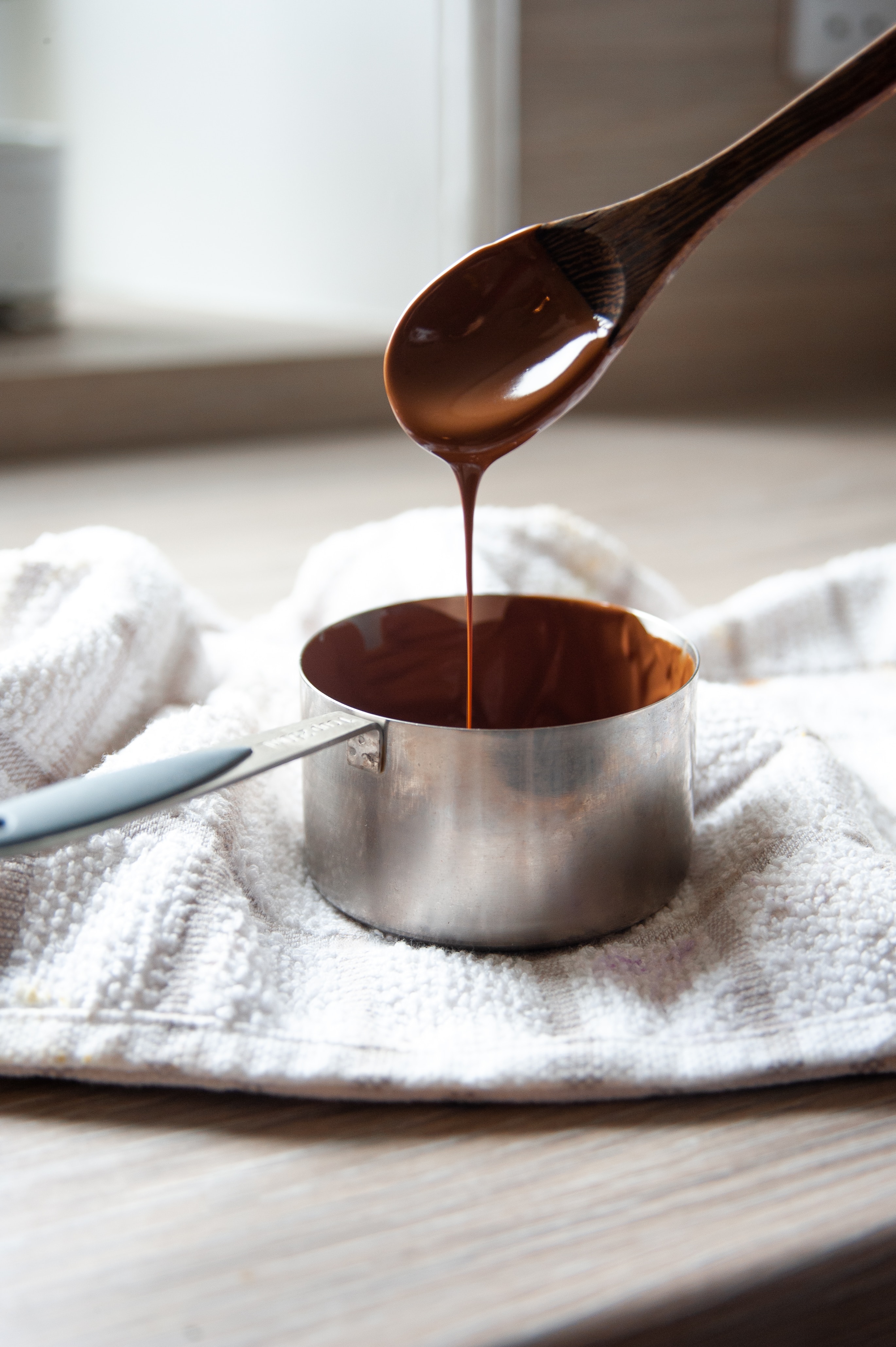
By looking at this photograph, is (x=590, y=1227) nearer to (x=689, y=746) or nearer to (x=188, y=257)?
(x=689, y=746)

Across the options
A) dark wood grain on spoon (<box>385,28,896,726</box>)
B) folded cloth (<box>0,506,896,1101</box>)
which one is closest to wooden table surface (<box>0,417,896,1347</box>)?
folded cloth (<box>0,506,896,1101</box>)

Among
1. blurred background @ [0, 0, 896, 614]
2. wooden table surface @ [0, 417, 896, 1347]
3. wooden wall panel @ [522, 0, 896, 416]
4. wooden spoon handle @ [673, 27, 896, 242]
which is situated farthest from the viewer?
wooden wall panel @ [522, 0, 896, 416]

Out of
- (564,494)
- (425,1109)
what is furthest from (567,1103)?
(564,494)

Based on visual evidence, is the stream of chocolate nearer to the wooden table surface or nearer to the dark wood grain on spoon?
the dark wood grain on spoon

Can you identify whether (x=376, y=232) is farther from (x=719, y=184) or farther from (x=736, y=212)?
(x=719, y=184)

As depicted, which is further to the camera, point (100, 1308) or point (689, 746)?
point (689, 746)

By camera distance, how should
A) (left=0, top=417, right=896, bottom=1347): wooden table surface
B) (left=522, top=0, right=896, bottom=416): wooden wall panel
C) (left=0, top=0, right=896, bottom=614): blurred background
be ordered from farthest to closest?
(left=522, top=0, right=896, bottom=416): wooden wall panel < (left=0, top=0, right=896, bottom=614): blurred background < (left=0, top=417, right=896, bottom=1347): wooden table surface

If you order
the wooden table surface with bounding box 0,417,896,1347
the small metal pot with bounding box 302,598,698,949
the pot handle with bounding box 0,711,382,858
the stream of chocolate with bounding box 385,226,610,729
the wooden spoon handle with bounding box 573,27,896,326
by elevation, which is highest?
the wooden spoon handle with bounding box 573,27,896,326
